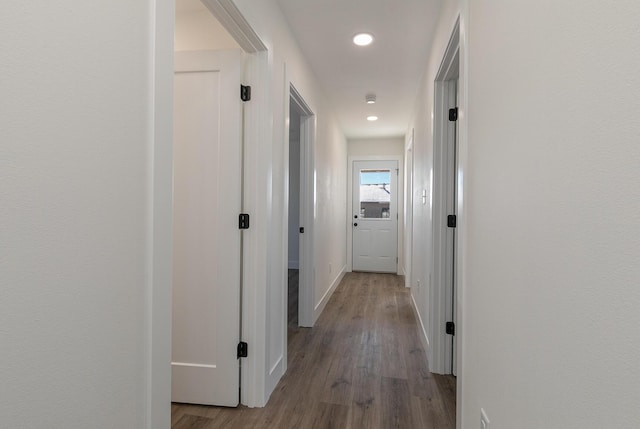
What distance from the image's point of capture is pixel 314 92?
342cm

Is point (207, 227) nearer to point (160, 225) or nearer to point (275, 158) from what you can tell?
point (275, 158)

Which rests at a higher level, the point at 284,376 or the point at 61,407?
the point at 61,407

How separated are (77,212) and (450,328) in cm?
238

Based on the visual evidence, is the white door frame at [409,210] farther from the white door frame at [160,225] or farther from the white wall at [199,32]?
the white door frame at [160,225]

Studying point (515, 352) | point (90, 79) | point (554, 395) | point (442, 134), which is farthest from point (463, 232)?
point (90, 79)

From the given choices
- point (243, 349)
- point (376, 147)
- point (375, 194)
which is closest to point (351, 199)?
point (375, 194)

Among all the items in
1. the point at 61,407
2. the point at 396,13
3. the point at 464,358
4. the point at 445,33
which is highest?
the point at 396,13

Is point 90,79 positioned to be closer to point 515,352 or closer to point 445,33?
point 515,352

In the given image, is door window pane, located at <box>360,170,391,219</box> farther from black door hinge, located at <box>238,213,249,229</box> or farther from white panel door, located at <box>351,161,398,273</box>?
black door hinge, located at <box>238,213,249,229</box>

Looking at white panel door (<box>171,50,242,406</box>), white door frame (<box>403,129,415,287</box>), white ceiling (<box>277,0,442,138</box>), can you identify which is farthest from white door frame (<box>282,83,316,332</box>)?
white door frame (<box>403,129,415,287</box>)

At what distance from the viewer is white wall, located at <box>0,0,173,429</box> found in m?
0.65

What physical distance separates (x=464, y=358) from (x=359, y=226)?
16.1 feet

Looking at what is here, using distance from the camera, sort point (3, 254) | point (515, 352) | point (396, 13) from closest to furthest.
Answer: point (3, 254)
point (515, 352)
point (396, 13)

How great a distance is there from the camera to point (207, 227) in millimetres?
A: 1995
